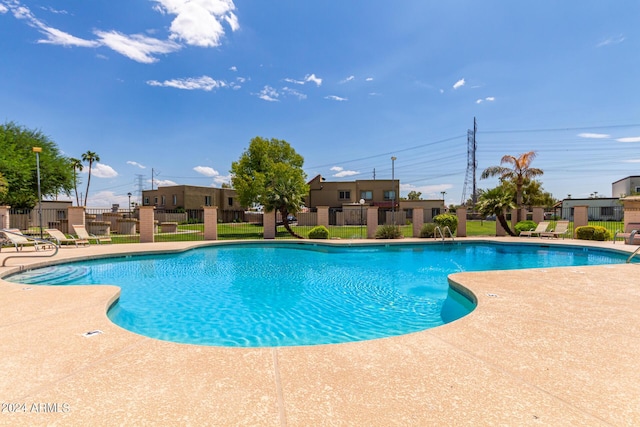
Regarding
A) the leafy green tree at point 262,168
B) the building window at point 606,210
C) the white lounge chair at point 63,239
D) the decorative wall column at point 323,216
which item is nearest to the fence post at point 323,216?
the decorative wall column at point 323,216

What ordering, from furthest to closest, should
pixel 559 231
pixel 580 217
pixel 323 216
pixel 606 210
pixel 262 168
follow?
pixel 606 210, pixel 262 168, pixel 323 216, pixel 580 217, pixel 559 231

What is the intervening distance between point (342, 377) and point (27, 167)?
30.3 metres

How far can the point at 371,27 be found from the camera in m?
15.5

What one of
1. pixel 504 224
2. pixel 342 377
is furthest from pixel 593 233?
pixel 342 377

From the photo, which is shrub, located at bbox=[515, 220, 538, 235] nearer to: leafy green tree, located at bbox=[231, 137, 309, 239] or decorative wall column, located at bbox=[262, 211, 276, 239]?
leafy green tree, located at bbox=[231, 137, 309, 239]

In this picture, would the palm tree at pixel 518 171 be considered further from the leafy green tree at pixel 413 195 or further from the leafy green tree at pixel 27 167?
the leafy green tree at pixel 413 195

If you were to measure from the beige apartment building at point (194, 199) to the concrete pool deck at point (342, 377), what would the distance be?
40032 mm

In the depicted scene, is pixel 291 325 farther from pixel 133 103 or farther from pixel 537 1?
pixel 133 103

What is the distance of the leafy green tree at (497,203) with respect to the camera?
20139mm

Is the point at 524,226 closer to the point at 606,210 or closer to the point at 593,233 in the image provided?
the point at 593,233

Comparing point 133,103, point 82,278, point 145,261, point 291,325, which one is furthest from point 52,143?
point 291,325

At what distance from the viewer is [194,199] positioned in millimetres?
Answer: 44625

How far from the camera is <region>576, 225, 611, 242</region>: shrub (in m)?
17.6

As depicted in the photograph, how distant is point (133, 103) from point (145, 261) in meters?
17.2
